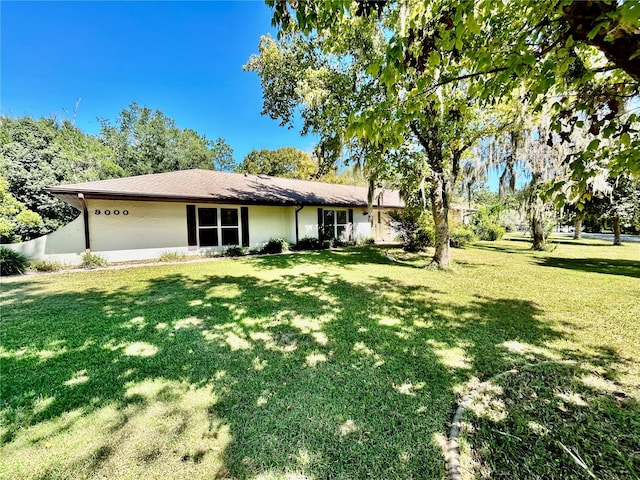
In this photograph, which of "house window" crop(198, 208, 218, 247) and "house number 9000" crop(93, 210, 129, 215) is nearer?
"house number 9000" crop(93, 210, 129, 215)

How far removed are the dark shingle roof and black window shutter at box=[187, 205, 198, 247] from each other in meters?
0.81

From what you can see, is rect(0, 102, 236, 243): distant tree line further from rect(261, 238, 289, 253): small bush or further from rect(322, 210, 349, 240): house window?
rect(322, 210, 349, 240): house window

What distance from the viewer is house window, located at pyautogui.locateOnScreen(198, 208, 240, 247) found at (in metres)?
11.6

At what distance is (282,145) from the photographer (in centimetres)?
3206

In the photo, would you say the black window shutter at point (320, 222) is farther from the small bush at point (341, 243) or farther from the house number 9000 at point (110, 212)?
the house number 9000 at point (110, 212)

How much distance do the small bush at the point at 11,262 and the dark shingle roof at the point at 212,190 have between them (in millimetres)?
2116

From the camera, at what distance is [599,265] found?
30.6 ft

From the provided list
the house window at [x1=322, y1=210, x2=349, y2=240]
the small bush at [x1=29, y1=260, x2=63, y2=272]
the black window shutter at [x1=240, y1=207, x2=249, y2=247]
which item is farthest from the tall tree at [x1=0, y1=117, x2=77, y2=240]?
the house window at [x1=322, y1=210, x2=349, y2=240]

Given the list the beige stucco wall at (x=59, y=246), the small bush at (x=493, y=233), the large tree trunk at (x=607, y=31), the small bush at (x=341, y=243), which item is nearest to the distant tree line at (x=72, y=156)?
the beige stucco wall at (x=59, y=246)

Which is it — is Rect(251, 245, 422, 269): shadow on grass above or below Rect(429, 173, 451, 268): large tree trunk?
below

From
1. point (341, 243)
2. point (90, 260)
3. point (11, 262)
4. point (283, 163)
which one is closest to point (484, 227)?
point (341, 243)

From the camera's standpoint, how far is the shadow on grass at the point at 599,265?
821 cm

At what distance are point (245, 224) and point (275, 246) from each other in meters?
1.74

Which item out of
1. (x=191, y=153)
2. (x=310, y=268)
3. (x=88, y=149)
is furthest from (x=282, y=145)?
(x=310, y=268)
